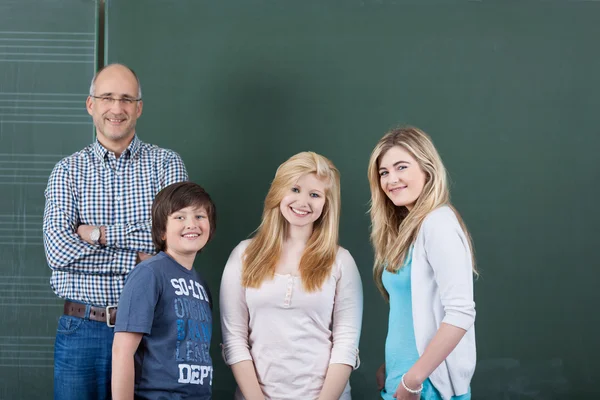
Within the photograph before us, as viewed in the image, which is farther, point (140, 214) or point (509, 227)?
point (509, 227)

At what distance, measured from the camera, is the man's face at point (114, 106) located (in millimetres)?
2582

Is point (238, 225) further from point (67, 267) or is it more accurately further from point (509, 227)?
point (509, 227)

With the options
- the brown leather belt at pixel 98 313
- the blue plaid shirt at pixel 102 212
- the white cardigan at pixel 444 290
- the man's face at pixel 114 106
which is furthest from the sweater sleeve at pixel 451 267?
the man's face at pixel 114 106

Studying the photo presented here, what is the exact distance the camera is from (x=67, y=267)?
7.97 ft

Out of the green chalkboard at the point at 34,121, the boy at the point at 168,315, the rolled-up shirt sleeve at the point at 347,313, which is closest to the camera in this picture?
the boy at the point at 168,315

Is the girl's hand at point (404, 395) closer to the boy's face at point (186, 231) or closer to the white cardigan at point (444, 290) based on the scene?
the white cardigan at point (444, 290)

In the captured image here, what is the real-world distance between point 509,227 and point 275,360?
1.45m

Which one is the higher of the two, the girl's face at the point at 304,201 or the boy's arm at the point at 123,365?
the girl's face at the point at 304,201

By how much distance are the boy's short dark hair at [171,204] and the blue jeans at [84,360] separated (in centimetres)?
43

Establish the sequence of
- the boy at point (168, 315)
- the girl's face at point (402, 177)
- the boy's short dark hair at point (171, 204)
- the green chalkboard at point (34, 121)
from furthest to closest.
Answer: the green chalkboard at point (34, 121)
the boy's short dark hair at point (171, 204)
the girl's face at point (402, 177)
the boy at point (168, 315)

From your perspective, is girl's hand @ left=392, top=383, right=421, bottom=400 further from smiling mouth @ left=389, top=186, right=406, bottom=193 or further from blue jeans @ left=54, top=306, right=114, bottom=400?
blue jeans @ left=54, top=306, right=114, bottom=400

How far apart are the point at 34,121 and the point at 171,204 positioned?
4.14 ft

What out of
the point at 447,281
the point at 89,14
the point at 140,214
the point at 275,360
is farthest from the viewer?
the point at 89,14

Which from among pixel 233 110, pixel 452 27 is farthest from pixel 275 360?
pixel 452 27
